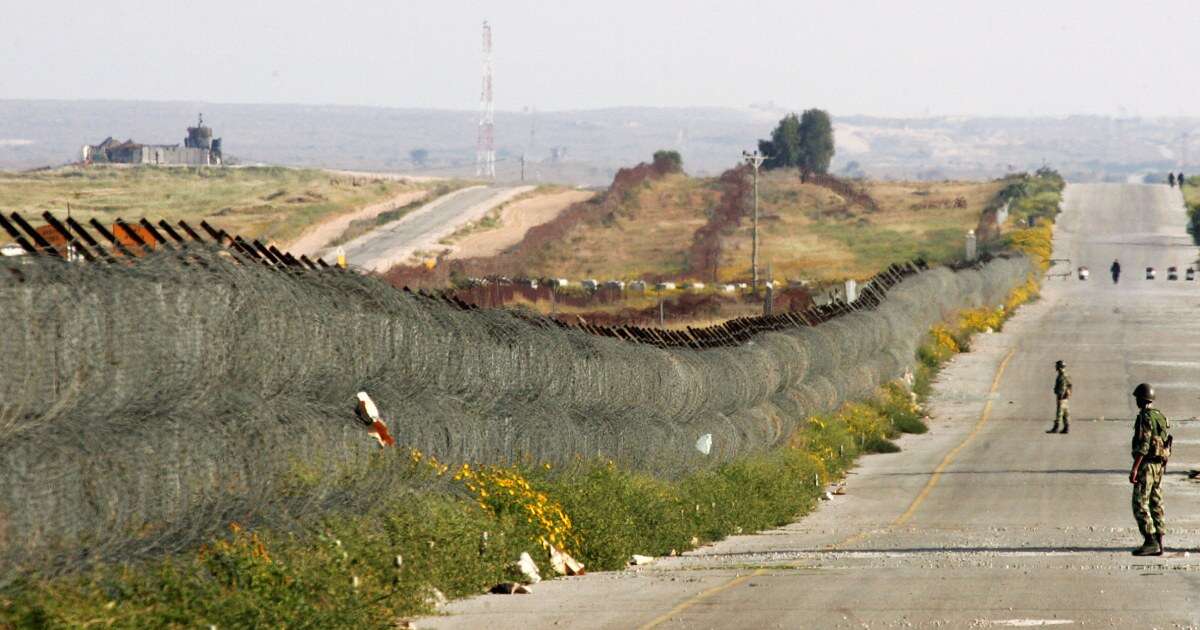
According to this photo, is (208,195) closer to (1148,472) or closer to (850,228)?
(850,228)

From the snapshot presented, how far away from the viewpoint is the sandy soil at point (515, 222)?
132 meters

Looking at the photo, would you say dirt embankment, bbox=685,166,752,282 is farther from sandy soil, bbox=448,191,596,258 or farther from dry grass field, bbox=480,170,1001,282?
sandy soil, bbox=448,191,596,258

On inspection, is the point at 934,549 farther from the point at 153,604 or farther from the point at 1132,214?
the point at 1132,214

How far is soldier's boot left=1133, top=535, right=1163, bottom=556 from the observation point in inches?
915

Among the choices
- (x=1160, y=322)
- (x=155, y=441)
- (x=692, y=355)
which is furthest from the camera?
(x=1160, y=322)

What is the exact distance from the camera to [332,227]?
470 feet

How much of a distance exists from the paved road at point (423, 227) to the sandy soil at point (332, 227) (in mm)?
2347

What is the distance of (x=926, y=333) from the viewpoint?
70938 mm

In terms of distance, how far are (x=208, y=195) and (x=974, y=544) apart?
138 metres

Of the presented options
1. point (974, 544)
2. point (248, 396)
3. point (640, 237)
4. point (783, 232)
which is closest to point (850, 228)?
point (783, 232)

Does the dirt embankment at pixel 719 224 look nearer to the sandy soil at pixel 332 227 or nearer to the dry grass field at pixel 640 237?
the dry grass field at pixel 640 237

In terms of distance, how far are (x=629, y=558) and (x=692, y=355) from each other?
360 inches

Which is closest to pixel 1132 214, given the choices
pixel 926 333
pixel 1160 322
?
pixel 1160 322

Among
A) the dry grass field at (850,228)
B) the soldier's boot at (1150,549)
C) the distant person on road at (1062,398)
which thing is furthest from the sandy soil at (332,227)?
the soldier's boot at (1150,549)
